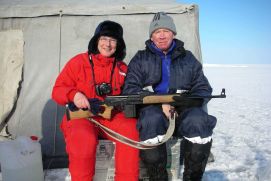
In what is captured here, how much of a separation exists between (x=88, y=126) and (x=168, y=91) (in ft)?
3.19

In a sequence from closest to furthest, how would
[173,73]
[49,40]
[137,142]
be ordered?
[137,142] → [173,73] → [49,40]

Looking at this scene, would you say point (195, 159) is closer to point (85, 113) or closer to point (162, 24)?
point (85, 113)

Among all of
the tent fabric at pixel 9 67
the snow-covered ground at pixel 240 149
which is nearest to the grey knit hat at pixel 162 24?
the snow-covered ground at pixel 240 149

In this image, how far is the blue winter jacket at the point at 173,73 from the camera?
337 cm

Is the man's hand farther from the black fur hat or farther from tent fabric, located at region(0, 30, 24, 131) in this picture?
tent fabric, located at region(0, 30, 24, 131)

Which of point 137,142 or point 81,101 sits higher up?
point 81,101

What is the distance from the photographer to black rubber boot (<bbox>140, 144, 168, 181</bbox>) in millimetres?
2836

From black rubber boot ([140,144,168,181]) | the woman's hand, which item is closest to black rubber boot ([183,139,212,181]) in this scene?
black rubber boot ([140,144,168,181])

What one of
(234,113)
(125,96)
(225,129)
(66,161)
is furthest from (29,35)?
(234,113)

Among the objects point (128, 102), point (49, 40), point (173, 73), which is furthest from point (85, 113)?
point (49, 40)

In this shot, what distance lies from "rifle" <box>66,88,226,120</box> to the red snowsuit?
0.08m

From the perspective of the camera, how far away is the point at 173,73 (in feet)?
11.1

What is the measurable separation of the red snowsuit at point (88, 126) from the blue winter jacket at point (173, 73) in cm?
24

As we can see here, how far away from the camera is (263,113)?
8.06 m
